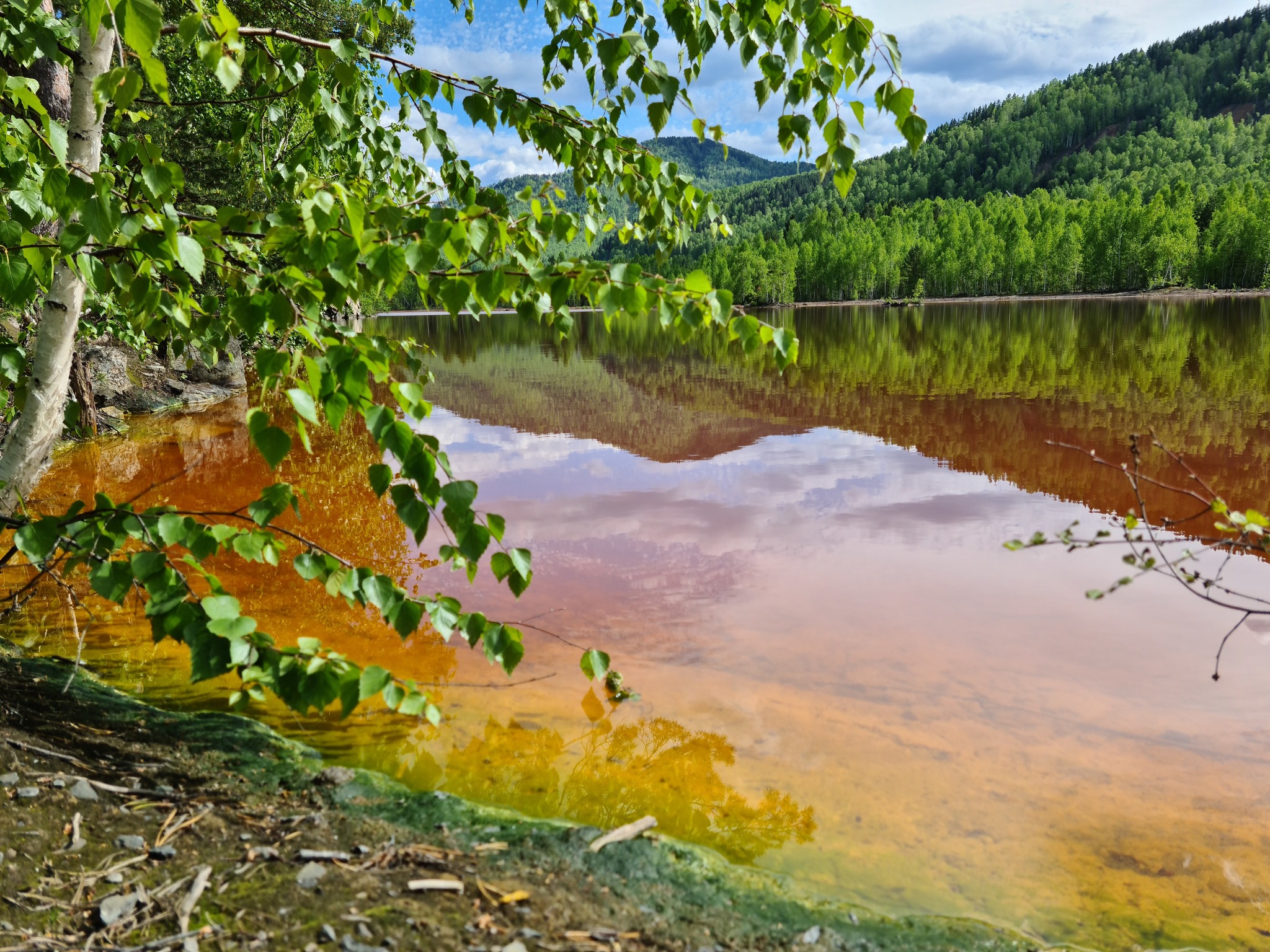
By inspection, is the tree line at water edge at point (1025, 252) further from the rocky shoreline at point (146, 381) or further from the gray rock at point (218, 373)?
the rocky shoreline at point (146, 381)

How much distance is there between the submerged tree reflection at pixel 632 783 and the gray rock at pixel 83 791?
1.90m

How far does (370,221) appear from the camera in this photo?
2.58 metres

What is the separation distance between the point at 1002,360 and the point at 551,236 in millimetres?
31374

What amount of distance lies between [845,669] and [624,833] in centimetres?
302

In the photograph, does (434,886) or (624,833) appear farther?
(624,833)

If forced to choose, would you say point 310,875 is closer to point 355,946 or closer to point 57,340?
point 355,946

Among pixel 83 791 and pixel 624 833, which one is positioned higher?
pixel 83 791

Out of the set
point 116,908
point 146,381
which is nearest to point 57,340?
point 116,908

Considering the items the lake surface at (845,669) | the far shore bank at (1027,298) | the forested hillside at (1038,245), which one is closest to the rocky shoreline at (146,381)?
the lake surface at (845,669)

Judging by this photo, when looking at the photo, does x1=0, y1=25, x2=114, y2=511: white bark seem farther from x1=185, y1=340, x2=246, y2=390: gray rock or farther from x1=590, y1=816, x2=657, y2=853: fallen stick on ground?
x1=185, y1=340, x2=246, y2=390: gray rock

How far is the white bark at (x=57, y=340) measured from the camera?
137 inches

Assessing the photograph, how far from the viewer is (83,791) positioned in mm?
3775

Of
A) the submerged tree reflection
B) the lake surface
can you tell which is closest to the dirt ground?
the submerged tree reflection

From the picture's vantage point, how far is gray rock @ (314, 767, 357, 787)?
4637 millimetres
